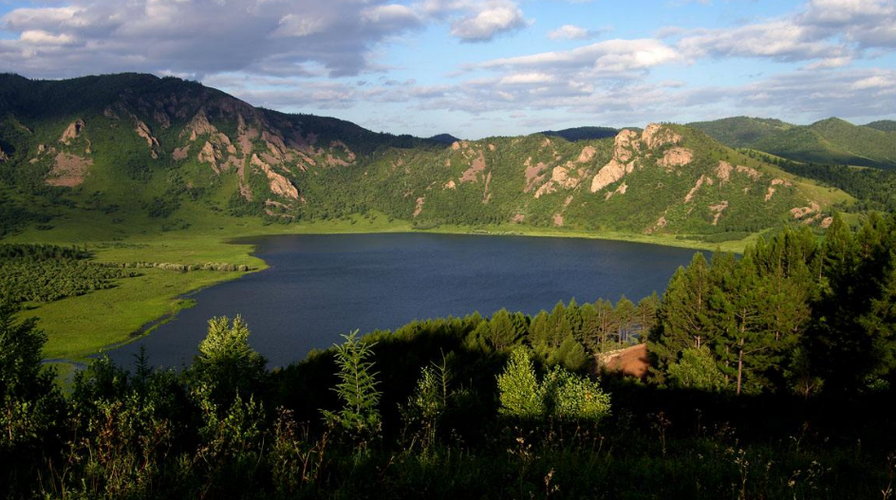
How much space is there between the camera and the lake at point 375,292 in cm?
8631

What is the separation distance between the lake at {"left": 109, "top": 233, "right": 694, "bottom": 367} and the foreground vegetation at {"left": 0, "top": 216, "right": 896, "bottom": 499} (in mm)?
21333

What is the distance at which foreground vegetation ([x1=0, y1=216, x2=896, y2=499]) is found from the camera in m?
8.11

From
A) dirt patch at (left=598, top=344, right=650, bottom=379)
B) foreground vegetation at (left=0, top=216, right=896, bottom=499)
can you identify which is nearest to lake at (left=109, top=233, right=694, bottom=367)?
foreground vegetation at (left=0, top=216, right=896, bottom=499)

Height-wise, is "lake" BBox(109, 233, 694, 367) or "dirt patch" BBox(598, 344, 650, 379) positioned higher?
"dirt patch" BBox(598, 344, 650, 379)

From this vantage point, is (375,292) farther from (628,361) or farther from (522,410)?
(522,410)

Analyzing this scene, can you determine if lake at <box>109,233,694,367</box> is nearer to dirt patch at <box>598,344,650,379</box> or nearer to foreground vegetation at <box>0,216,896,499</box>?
foreground vegetation at <box>0,216,896,499</box>

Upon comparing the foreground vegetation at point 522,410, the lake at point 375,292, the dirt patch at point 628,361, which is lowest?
the lake at point 375,292

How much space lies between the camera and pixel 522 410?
25.9m

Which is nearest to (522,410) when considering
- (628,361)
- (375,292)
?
(628,361)

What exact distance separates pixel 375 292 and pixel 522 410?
105 m

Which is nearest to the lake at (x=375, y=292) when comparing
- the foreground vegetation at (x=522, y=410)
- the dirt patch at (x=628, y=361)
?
the foreground vegetation at (x=522, y=410)

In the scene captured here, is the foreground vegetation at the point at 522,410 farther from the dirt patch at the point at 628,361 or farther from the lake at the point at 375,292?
the lake at the point at 375,292

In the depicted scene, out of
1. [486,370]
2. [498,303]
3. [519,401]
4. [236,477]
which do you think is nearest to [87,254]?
[498,303]

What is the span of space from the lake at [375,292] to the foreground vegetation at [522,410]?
2133cm
